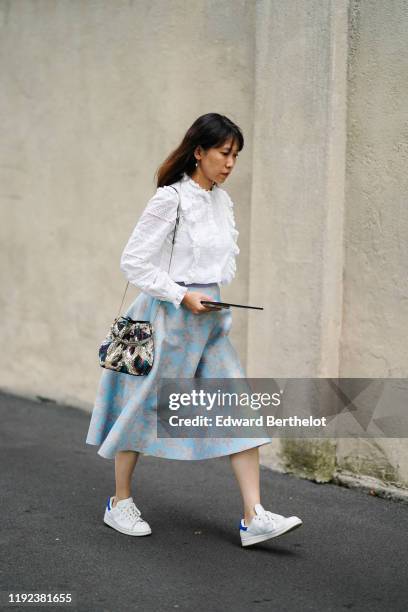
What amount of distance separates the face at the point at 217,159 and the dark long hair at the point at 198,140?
0.02 m

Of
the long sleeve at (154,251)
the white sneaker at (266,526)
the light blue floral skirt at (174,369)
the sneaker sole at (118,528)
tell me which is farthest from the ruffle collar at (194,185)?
the sneaker sole at (118,528)

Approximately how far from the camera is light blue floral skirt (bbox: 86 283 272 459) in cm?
427

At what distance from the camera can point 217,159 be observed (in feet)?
13.8

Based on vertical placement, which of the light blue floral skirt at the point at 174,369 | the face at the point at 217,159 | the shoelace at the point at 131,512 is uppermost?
the face at the point at 217,159

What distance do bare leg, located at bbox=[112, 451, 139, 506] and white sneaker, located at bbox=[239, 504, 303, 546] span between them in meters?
0.60

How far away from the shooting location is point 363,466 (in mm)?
5355

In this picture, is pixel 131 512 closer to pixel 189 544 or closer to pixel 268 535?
pixel 189 544

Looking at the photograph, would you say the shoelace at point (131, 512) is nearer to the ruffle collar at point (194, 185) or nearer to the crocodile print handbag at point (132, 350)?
the crocodile print handbag at point (132, 350)

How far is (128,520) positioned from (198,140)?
173 cm

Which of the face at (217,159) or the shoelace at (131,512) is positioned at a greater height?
the face at (217,159)

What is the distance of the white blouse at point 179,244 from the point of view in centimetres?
411

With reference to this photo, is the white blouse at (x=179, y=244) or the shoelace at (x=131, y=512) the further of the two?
the shoelace at (x=131, y=512)

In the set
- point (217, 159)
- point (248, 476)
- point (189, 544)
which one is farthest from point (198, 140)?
point (189, 544)

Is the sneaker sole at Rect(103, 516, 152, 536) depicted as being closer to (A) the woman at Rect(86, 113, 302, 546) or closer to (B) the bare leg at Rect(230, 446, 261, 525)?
(A) the woman at Rect(86, 113, 302, 546)
